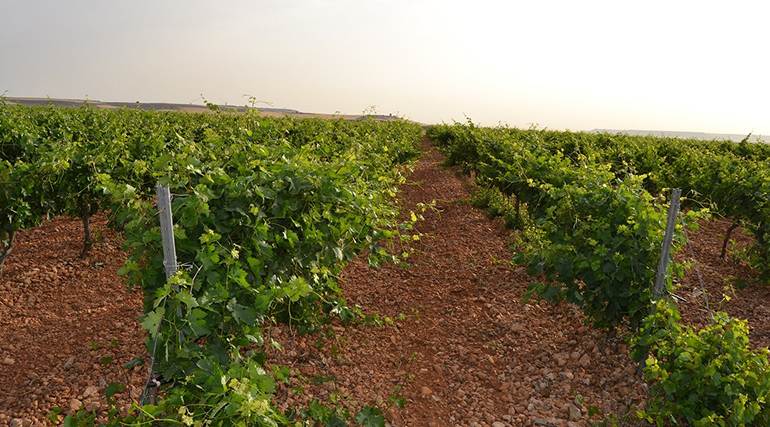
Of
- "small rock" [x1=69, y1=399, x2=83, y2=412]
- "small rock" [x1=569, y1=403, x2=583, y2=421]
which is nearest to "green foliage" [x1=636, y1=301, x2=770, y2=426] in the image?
"small rock" [x1=569, y1=403, x2=583, y2=421]

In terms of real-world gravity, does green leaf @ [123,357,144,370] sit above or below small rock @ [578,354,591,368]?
above

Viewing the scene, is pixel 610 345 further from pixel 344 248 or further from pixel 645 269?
pixel 344 248

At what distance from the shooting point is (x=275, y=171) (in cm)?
336

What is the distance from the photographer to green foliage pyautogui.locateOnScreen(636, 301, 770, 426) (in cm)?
287

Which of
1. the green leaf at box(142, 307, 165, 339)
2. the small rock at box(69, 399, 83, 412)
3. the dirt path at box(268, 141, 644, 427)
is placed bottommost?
the small rock at box(69, 399, 83, 412)

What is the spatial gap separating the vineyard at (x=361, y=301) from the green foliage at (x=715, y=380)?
2 cm

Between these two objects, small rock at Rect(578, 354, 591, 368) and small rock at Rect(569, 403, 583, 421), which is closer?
small rock at Rect(569, 403, 583, 421)

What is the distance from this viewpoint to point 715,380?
293cm

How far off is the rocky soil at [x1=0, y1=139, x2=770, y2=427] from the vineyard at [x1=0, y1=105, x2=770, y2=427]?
0.03 m

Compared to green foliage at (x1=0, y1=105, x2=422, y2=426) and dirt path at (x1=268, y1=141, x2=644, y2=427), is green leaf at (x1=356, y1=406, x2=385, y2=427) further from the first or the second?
dirt path at (x1=268, y1=141, x2=644, y2=427)

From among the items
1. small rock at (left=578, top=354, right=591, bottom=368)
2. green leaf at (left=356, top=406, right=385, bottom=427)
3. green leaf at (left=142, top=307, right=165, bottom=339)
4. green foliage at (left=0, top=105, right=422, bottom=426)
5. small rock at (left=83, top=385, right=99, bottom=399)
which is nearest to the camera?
green leaf at (left=142, top=307, right=165, bottom=339)

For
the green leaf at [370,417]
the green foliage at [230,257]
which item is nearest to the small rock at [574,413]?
the green leaf at [370,417]

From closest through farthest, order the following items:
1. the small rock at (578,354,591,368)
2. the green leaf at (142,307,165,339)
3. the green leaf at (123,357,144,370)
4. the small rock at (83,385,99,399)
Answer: the green leaf at (142,307,165,339)
the green leaf at (123,357,144,370)
the small rock at (83,385,99,399)
the small rock at (578,354,591,368)

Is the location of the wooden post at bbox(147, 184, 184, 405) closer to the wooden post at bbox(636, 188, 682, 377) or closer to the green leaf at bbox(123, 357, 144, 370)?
the green leaf at bbox(123, 357, 144, 370)
